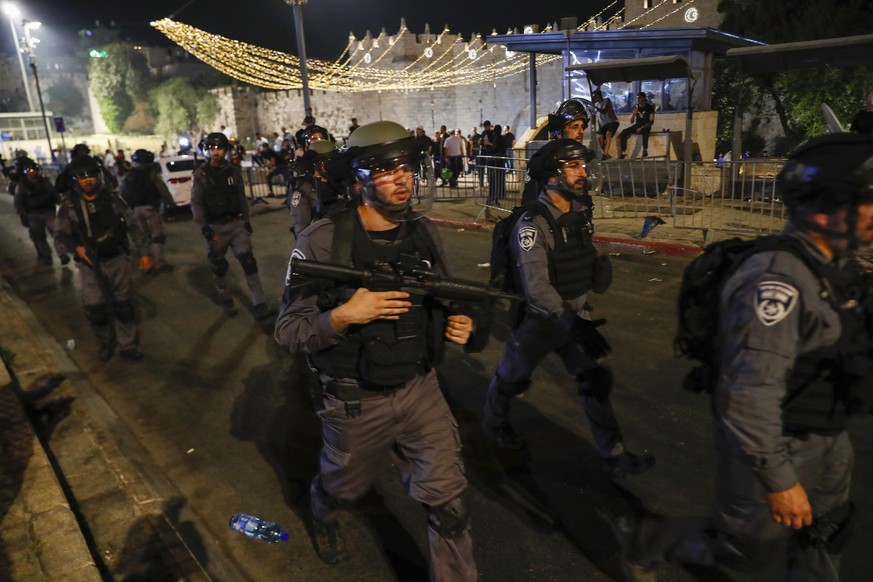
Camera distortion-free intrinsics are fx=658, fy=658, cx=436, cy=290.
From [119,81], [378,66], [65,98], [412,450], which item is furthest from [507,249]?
[65,98]

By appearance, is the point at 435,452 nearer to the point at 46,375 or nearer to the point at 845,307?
the point at 845,307

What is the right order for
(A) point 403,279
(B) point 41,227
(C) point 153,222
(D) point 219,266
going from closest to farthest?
(A) point 403,279 → (D) point 219,266 → (C) point 153,222 → (B) point 41,227

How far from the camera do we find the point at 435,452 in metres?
2.79

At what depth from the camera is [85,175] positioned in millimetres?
5965

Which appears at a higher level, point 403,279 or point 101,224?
point 403,279

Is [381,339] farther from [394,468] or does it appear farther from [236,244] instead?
[236,244]

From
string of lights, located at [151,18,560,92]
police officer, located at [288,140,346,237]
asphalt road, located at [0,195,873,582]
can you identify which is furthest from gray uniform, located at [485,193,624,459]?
string of lights, located at [151,18,560,92]

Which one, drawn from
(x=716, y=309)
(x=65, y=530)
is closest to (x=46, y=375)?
(x=65, y=530)

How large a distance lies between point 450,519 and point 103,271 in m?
4.89

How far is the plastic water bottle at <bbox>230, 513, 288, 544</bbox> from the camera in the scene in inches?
141

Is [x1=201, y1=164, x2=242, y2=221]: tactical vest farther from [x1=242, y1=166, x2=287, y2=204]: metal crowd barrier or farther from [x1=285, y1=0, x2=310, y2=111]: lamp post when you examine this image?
[x1=242, y1=166, x2=287, y2=204]: metal crowd barrier

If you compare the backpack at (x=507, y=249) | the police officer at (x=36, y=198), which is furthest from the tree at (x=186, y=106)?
the backpack at (x=507, y=249)

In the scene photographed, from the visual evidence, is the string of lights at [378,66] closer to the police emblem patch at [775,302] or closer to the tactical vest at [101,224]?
the tactical vest at [101,224]

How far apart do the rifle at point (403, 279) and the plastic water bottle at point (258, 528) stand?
1.59 m
